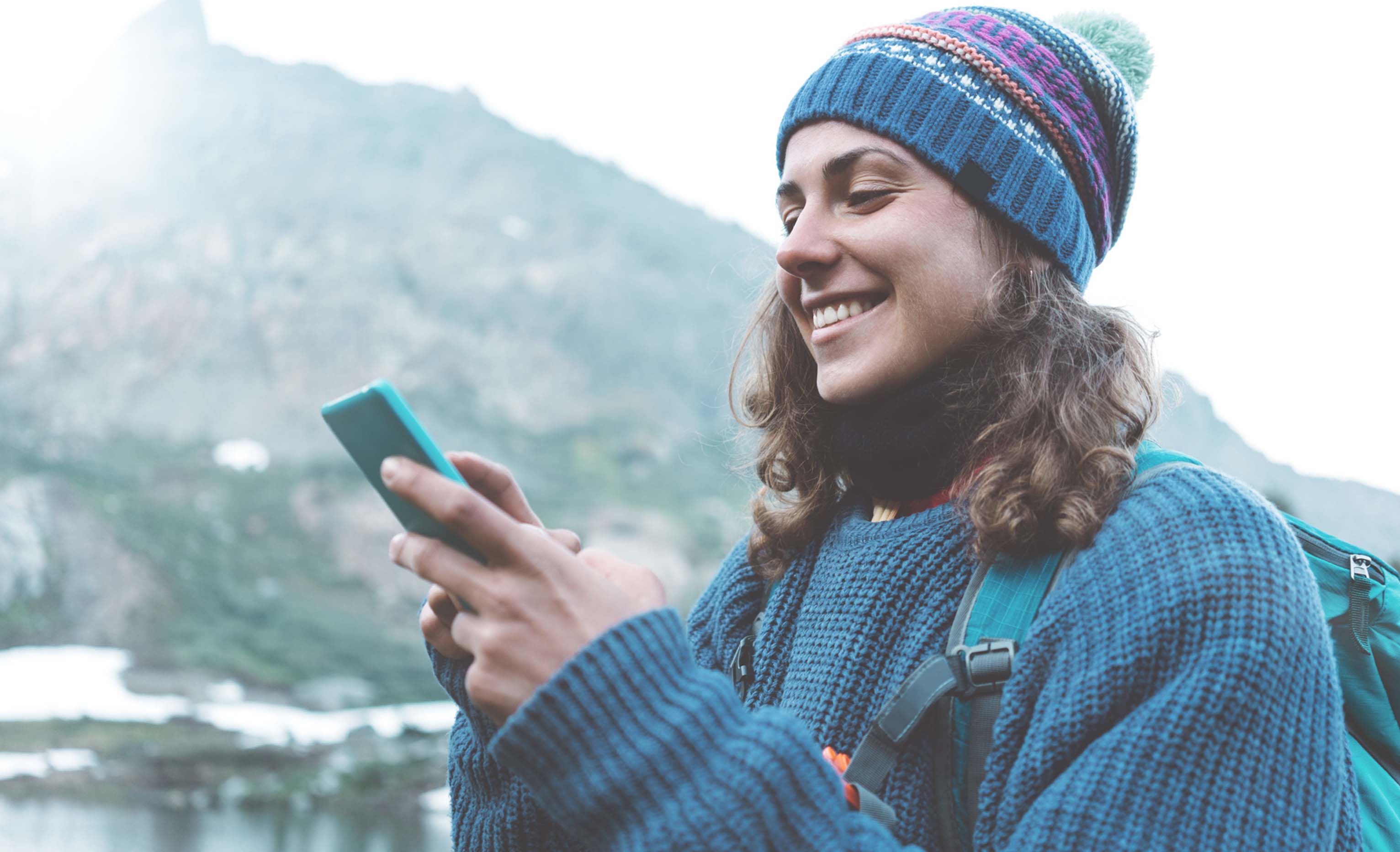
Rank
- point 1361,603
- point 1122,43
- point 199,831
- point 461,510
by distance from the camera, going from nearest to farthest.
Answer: point 461,510 < point 1361,603 < point 1122,43 < point 199,831

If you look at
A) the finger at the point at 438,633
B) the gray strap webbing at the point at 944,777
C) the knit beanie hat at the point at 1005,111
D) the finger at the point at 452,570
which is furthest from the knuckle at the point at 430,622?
the knit beanie hat at the point at 1005,111

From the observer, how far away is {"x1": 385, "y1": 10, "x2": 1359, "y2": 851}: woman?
99 cm

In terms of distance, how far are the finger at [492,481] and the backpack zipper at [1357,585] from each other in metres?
0.99

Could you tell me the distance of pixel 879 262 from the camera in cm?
154

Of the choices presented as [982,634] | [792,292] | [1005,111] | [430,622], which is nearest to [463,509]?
[430,622]

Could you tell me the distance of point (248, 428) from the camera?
41594 mm

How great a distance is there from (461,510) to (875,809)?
22.9 inches

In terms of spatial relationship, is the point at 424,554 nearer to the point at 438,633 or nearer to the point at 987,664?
the point at 438,633

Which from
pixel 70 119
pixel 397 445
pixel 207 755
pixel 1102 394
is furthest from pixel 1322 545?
pixel 70 119

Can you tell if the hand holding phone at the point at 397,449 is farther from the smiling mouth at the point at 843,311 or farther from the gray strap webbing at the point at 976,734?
the smiling mouth at the point at 843,311

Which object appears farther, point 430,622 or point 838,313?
point 838,313

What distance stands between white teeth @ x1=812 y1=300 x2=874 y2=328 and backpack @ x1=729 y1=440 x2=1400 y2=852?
48 centimetres

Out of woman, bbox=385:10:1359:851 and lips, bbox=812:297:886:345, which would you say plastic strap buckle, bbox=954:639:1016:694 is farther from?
lips, bbox=812:297:886:345

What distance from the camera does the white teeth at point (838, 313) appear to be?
1.60 m
